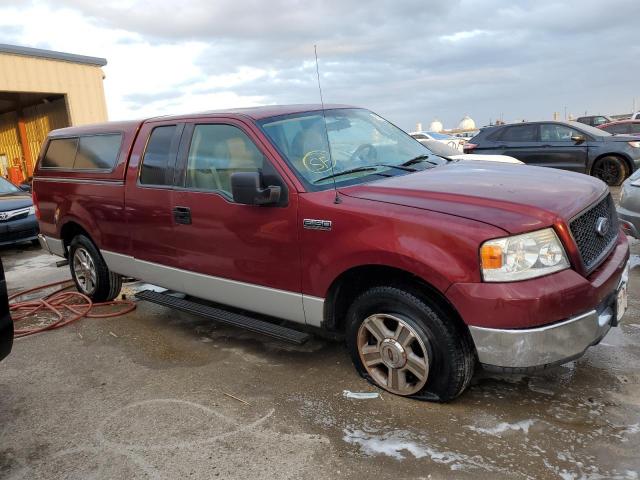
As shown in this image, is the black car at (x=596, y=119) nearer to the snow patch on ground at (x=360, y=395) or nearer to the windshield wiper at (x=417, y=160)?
the windshield wiper at (x=417, y=160)

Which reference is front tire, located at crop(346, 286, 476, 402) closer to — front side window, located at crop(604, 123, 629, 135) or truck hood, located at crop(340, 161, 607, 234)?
truck hood, located at crop(340, 161, 607, 234)

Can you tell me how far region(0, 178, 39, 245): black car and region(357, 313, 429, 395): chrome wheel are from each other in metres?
7.44

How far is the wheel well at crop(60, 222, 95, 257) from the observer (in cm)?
546

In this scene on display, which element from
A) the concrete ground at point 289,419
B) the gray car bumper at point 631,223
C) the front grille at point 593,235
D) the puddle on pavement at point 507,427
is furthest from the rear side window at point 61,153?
the gray car bumper at point 631,223

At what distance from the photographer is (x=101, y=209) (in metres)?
4.91

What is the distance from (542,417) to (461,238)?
3.74ft

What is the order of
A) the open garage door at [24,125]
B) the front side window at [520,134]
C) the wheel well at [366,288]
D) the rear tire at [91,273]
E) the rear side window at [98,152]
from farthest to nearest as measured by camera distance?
the open garage door at [24,125], the front side window at [520,134], the rear tire at [91,273], the rear side window at [98,152], the wheel well at [366,288]

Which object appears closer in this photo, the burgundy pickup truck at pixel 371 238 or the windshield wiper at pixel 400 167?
the burgundy pickup truck at pixel 371 238

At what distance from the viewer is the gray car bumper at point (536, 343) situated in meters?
2.67

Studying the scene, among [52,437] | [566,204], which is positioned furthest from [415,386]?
[52,437]

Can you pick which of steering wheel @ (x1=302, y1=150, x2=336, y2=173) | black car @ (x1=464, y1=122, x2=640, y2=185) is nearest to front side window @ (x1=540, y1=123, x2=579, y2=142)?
black car @ (x1=464, y1=122, x2=640, y2=185)

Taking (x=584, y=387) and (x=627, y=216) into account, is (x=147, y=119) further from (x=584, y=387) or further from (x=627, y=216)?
(x=627, y=216)

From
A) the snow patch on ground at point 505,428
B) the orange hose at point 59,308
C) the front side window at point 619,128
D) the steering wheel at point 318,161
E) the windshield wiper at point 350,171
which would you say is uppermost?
the steering wheel at point 318,161

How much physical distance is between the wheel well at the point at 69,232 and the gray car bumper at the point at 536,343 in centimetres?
411
